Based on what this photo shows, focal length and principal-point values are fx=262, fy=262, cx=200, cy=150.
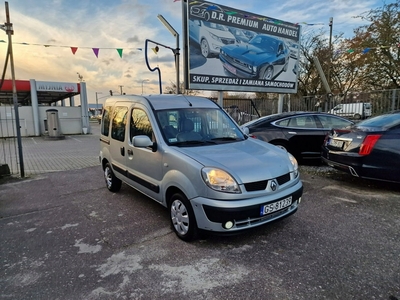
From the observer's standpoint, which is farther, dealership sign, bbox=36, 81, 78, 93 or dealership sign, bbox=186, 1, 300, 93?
dealership sign, bbox=36, 81, 78, 93

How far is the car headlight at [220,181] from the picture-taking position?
2.89 metres

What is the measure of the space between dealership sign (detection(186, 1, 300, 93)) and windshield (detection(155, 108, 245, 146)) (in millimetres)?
5362

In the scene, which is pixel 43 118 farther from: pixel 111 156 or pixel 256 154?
pixel 256 154

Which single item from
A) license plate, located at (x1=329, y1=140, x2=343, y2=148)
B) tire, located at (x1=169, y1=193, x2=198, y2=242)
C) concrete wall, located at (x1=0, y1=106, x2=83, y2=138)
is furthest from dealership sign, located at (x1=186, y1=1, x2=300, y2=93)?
concrete wall, located at (x1=0, y1=106, x2=83, y2=138)

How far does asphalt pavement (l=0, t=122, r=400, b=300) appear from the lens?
95.8 inches

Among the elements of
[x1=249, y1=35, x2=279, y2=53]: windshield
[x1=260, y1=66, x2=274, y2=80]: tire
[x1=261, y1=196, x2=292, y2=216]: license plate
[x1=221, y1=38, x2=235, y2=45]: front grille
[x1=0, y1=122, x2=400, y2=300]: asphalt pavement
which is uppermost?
[x1=249, y1=35, x2=279, y2=53]: windshield

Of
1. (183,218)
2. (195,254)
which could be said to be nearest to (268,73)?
(183,218)

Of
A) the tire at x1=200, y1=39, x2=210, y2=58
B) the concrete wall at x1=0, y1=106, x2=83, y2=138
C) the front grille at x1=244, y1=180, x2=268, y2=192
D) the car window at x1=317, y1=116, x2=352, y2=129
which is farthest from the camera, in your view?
the concrete wall at x1=0, y1=106, x2=83, y2=138

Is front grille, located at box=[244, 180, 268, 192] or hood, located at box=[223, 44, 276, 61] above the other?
hood, located at box=[223, 44, 276, 61]

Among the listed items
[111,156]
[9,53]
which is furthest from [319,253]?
[9,53]

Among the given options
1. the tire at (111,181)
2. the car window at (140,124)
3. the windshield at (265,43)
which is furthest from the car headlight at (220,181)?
the windshield at (265,43)

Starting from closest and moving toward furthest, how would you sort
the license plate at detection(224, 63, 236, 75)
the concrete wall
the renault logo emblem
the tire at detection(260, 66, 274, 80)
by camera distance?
1. the renault logo emblem
2. the license plate at detection(224, 63, 236, 75)
3. the tire at detection(260, 66, 274, 80)
4. the concrete wall

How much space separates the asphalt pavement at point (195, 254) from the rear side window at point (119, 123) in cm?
124

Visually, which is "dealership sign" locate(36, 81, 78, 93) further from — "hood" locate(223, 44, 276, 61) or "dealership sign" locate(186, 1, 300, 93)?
"hood" locate(223, 44, 276, 61)
